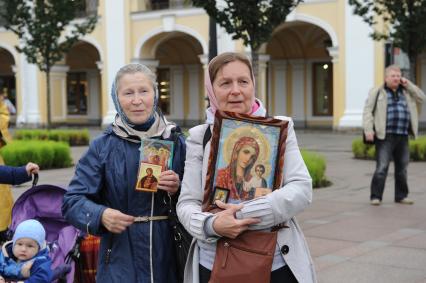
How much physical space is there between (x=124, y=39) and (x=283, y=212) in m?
29.8

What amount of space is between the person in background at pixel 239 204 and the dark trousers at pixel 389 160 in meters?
6.82

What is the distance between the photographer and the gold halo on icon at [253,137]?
253cm

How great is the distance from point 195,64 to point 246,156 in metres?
32.3

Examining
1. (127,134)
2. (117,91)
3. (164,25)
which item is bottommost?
(127,134)

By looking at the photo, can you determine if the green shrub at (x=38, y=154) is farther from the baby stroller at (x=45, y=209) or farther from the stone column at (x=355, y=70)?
the stone column at (x=355, y=70)

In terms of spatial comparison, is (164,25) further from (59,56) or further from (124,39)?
(59,56)

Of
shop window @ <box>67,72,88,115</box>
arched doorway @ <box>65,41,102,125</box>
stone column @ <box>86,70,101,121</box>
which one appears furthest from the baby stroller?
shop window @ <box>67,72,88,115</box>

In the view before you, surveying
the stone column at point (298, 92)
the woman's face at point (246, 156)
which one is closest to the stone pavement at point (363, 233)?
the woman's face at point (246, 156)

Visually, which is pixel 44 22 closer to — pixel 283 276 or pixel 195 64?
pixel 195 64

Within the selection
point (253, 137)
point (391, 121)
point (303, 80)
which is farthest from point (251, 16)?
point (303, 80)

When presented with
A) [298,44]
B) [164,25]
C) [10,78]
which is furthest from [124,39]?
[10,78]

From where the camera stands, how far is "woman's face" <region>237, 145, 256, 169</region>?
2.53 meters

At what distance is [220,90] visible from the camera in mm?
2664

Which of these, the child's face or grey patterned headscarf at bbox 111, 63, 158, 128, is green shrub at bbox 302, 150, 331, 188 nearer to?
the child's face
